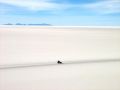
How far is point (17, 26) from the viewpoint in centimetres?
170

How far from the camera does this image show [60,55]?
1.74 meters

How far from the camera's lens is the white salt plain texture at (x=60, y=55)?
1.47 m

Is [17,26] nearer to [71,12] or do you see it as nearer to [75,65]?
[71,12]

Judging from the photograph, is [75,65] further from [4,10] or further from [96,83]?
[4,10]

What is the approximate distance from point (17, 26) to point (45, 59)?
39 centimetres

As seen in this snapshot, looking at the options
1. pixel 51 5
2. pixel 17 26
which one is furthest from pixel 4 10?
pixel 51 5

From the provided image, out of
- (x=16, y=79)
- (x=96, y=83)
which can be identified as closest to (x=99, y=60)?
(x=96, y=83)

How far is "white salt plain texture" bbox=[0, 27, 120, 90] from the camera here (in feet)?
4.82

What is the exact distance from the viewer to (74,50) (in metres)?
1.78

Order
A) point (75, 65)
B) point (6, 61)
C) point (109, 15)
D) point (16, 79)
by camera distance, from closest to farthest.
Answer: point (16, 79) < point (6, 61) < point (75, 65) < point (109, 15)

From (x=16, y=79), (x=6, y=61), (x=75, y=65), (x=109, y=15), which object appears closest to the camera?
(x=16, y=79)

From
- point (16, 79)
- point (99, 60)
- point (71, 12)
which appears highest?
point (71, 12)

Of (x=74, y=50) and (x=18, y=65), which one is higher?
(x=74, y=50)

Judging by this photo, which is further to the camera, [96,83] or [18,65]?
[18,65]
